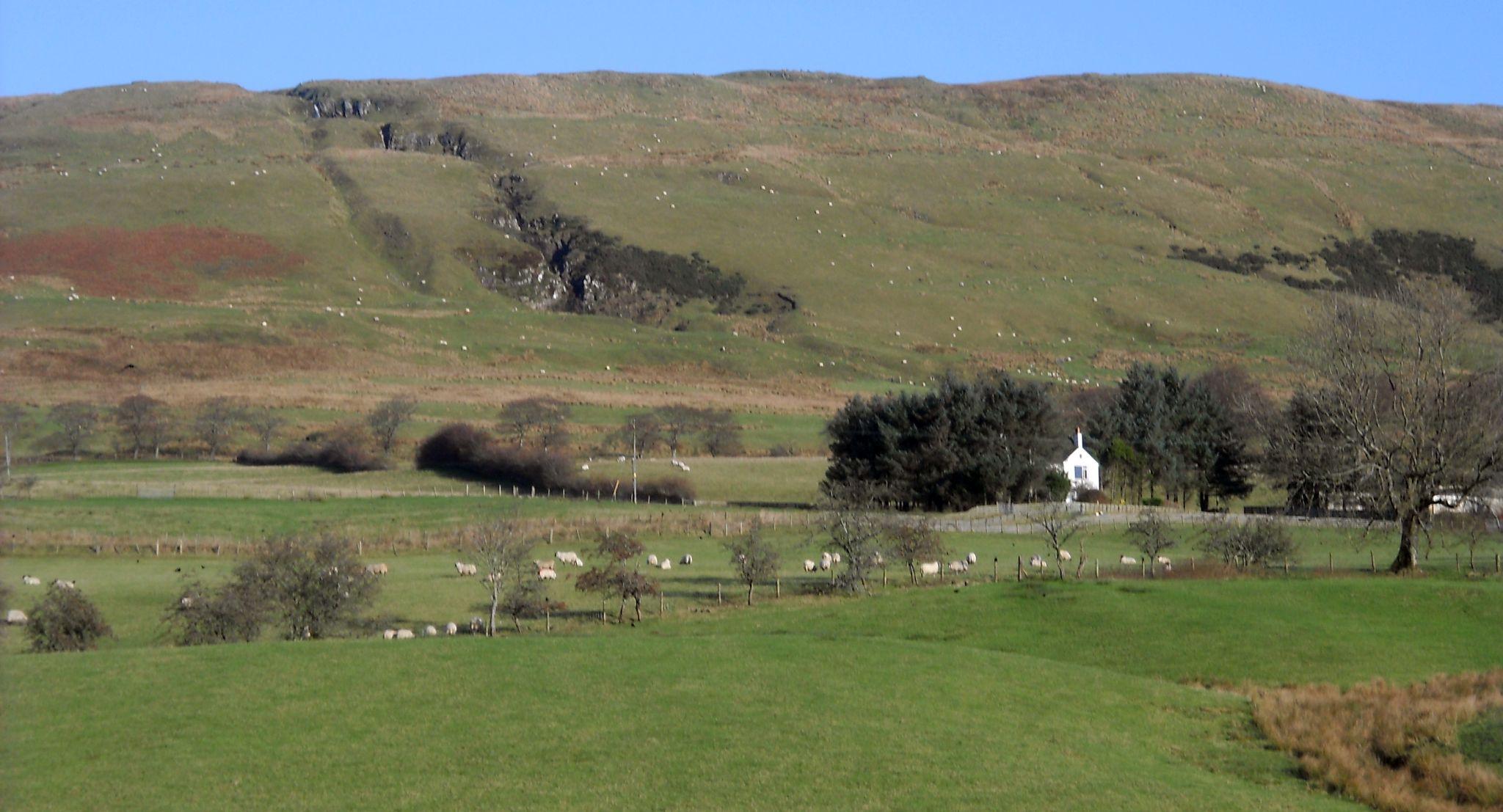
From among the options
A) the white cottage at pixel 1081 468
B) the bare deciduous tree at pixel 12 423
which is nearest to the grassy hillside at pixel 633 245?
the bare deciduous tree at pixel 12 423

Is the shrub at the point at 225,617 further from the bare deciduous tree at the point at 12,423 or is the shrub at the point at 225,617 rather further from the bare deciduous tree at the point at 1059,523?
the bare deciduous tree at the point at 12,423

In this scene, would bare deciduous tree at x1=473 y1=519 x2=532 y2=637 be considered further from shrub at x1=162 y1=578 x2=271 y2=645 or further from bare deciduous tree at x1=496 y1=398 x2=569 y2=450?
bare deciduous tree at x1=496 y1=398 x2=569 y2=450

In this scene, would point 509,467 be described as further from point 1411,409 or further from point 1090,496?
point 1411,409

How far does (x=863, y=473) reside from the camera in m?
69.3

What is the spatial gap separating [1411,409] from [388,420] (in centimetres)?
6240

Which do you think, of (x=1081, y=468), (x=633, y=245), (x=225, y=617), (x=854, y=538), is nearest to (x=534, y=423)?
(x=1081, y=468)

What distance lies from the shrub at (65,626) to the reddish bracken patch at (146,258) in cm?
11688

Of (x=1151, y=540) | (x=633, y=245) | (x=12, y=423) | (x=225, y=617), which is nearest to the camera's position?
(x=225, y=617)

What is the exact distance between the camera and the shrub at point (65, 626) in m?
28.8

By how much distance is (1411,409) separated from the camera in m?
39.2

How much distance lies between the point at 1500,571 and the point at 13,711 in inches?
1439

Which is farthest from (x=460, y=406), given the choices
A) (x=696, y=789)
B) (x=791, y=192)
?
(x=791, y=192)

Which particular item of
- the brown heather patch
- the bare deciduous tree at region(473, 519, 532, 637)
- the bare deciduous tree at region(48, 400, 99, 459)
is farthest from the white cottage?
the bare deciduous tree at region(48, 400, 99, 459)

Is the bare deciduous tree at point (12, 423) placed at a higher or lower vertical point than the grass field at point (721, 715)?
higher
